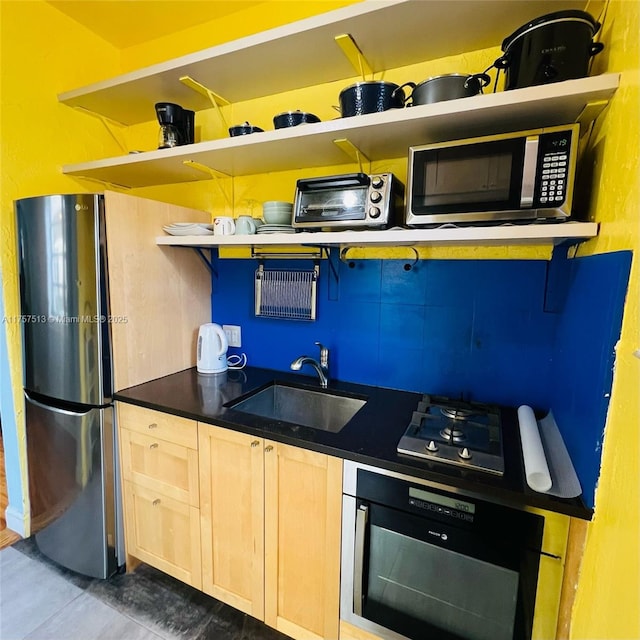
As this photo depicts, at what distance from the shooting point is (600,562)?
0.71 m

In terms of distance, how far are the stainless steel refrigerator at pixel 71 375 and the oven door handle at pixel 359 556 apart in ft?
3.55

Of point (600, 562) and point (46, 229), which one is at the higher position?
point (46, 229)

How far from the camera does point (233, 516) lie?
1.33 meters

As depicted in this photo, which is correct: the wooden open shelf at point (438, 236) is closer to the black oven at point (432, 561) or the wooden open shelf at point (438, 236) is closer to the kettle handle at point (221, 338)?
the kettle handle at point (221, 338)

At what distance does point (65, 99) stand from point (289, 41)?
124cm

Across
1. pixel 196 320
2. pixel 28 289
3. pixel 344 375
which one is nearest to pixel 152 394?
pixel 196 320

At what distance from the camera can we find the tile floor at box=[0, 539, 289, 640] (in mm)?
1381

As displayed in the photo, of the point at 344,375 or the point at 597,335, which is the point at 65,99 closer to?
the point at 344,375

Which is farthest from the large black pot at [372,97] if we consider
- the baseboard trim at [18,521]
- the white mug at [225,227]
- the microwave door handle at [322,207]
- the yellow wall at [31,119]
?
the baseboard trim at [18,521]

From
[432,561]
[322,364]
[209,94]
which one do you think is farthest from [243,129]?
[432,561]

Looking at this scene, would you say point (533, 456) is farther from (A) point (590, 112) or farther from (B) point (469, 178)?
(A) point (590, 112)

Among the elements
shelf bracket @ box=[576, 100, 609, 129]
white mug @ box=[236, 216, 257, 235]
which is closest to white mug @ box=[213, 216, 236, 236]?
white mug @ box=[236, 216, 257, 235]

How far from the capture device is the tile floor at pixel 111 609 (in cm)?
138

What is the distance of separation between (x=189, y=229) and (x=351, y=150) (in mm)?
774
